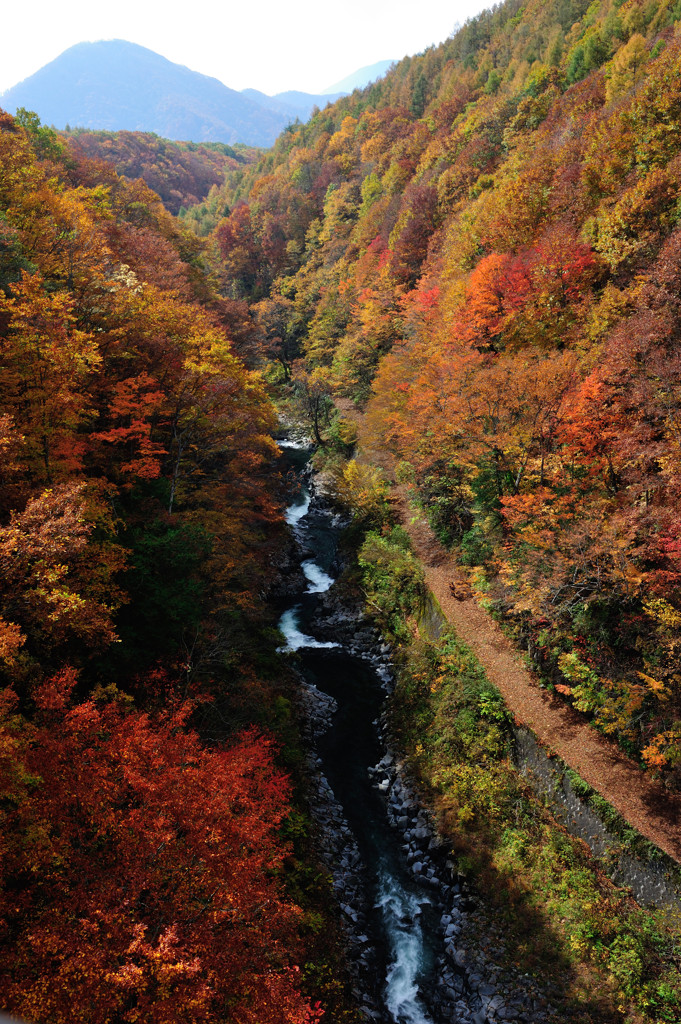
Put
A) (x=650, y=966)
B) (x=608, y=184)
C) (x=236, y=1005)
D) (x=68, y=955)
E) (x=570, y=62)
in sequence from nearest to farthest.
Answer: (x=68, y=955), (x=236, y=1005), (x=650, y=966), (x=608, y=184), (x=570, y=62)

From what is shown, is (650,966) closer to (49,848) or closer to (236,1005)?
(236,1005)

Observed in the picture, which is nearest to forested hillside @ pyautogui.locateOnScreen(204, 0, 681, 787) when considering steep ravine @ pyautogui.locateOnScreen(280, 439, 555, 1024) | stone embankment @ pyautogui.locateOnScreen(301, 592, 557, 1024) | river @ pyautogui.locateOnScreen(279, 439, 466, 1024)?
stone embankment @ pyautogui.locateOnScreen(301, 592, 557, 1024)

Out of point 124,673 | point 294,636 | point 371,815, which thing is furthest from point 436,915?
point 294,636

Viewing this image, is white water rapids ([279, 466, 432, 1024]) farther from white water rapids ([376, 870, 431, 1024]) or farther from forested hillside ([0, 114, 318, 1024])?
forested hillside ([0, 114, 318, 1024])

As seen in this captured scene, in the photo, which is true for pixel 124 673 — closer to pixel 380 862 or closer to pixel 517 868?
pixel 380 862

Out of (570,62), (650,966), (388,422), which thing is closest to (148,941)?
(650,966)

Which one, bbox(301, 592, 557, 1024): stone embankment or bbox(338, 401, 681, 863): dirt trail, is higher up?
bbox(338, 401, 681, 863): dirt trail

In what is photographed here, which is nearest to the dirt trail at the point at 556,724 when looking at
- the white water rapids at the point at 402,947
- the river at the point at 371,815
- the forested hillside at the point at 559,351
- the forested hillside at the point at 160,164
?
the forested hillside at the point at 559,351
